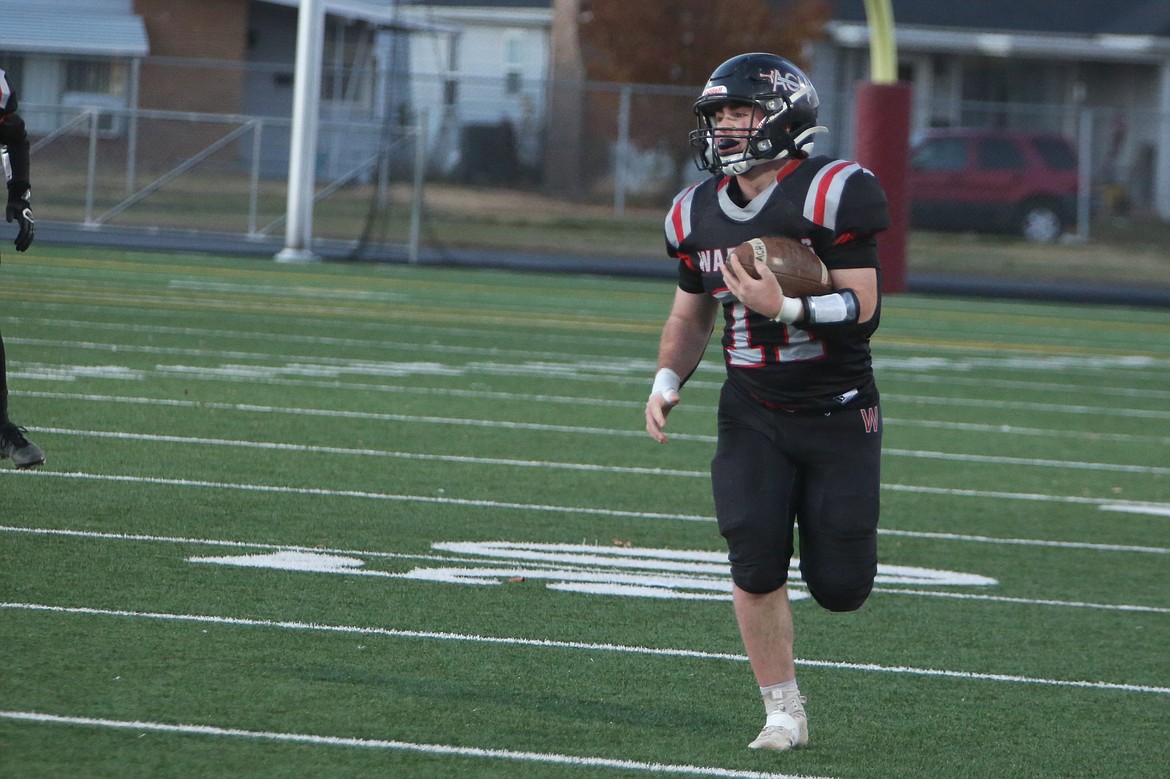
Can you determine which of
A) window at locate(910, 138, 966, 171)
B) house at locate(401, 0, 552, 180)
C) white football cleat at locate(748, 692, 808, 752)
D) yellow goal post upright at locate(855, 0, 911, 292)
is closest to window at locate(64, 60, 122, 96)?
house at locate(401, 0, 552, 180)

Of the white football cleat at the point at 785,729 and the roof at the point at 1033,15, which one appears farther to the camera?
the roof at the point at 1033,15

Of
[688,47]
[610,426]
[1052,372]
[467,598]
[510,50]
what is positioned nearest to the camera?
[467,598]

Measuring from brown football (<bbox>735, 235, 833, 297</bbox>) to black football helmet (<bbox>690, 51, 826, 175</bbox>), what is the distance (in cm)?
22

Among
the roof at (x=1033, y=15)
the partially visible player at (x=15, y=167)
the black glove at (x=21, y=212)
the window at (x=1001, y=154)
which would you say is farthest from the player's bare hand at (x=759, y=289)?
the roof at (x=1033, y=15)

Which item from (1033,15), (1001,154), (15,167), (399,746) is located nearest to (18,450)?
(15,167)

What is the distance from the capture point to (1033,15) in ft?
122

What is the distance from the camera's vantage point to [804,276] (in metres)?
4.45

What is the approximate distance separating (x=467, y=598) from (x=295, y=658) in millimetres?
1079

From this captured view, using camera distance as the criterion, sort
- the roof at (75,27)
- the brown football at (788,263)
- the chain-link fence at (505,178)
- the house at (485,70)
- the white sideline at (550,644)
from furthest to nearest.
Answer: the roof at (75,27), the house at (485,70), the chain-link fence at (505,178), the white sideline at (550,644), the brown football at (788,263)

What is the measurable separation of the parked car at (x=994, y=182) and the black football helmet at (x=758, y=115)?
23.8 meters

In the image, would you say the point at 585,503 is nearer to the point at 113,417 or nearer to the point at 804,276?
the point at 113,417

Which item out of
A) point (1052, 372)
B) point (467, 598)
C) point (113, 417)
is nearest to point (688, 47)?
point (1052, 372)

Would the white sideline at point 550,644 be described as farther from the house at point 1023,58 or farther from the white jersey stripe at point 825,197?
the house at point 1023,58

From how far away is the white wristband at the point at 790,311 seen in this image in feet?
14.1
